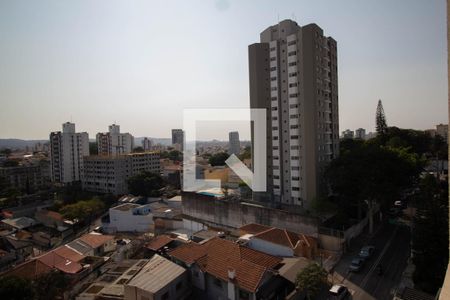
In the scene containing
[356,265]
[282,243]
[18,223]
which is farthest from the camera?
[18,223]

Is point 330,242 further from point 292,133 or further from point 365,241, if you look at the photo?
point 292,133

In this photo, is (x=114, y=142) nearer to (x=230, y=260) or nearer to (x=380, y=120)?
(x=380, y=120)

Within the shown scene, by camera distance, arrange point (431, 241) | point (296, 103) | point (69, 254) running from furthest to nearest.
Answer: point (296, 103) < point (69, 254) < point (431, 241)

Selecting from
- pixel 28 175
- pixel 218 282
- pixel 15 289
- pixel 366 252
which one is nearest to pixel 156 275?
pixel 218 282

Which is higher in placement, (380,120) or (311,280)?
(380,120)

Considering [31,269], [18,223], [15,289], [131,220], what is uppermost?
[15,289]

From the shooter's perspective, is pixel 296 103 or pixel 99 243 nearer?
pixel 99 243

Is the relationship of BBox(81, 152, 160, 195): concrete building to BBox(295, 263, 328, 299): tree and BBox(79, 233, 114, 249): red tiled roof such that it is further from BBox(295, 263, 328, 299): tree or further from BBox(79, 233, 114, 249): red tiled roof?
BBox(295, 263, 328, 299): tree
